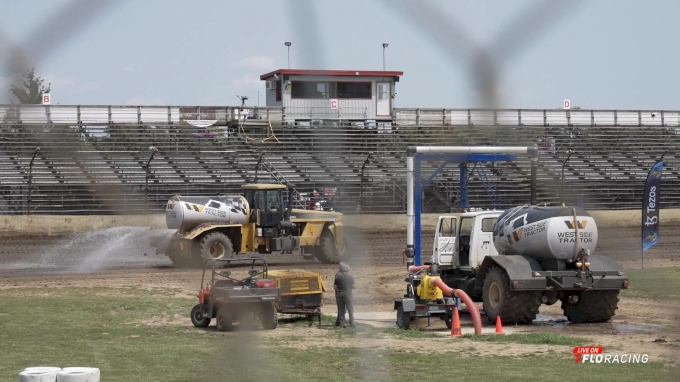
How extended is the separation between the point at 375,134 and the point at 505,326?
1037cm

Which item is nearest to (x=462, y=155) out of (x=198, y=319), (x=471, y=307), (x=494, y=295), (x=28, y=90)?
(x=28, y=90)

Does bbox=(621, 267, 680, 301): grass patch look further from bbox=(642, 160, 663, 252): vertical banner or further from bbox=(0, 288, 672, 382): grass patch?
bbox=(642, 160, 663, 252): vertical banner

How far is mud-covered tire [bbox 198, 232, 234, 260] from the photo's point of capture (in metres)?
21.3

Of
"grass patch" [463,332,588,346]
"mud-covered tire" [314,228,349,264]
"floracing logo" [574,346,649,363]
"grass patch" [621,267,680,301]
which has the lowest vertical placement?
"floracing logo" [574,346,649,363]

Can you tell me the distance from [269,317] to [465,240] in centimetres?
401

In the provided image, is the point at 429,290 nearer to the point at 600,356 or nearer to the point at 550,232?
the point at 550,232

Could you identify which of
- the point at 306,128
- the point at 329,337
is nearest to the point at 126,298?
the point at 329,337

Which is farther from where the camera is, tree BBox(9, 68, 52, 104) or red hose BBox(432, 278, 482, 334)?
red hose BBox(432, 278, 482, 334)

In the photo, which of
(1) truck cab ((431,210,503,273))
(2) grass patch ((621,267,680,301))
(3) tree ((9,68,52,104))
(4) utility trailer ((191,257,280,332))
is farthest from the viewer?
(1) truck cab ((431,210,503,273))

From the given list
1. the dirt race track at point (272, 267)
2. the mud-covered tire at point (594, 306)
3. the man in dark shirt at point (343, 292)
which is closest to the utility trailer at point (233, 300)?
the dirt race track at point (272, 267)

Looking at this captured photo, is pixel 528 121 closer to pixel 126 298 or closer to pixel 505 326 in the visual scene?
pixel 505 326

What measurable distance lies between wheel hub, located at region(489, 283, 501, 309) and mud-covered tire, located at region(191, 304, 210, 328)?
13.8 ft

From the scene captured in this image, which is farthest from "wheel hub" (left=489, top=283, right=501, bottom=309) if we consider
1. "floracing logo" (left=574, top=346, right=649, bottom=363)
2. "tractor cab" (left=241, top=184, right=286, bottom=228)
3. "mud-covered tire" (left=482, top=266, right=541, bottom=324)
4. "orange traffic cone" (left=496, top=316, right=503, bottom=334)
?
"tractor cab" (left=241, top=184, right=286, bottom=228)

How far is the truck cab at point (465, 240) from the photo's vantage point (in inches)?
568
